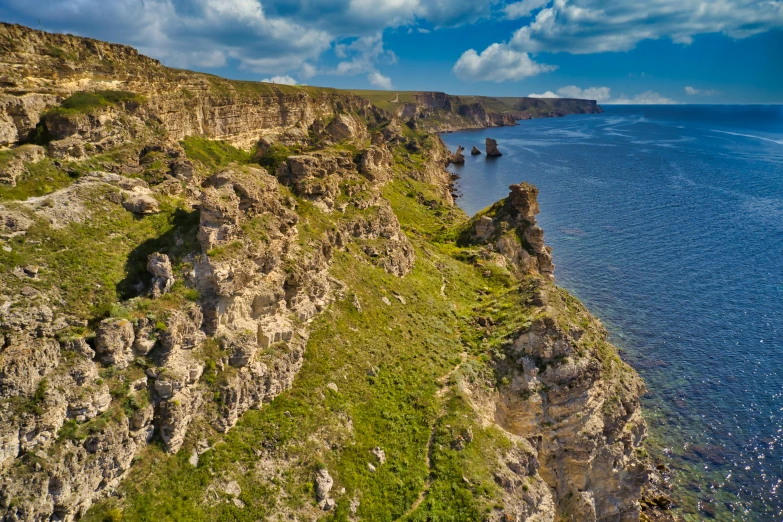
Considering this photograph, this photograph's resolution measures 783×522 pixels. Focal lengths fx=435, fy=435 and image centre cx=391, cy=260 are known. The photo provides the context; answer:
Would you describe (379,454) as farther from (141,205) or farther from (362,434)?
(141,205)

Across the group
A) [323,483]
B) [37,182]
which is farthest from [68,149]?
[323,483]

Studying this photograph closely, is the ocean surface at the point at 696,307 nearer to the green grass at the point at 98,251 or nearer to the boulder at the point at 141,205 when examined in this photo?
the green grass at the point at 98,251

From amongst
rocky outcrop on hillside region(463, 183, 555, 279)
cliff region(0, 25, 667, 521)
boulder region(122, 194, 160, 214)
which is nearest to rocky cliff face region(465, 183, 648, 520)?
cliff region(0, 25, 667, 521)

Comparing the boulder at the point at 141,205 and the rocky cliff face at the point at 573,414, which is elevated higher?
the boulder at the point at 141,205

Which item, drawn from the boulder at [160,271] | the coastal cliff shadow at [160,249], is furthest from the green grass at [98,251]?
the boulder at [160,271]

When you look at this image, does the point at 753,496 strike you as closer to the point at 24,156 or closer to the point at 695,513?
the point at 695,513

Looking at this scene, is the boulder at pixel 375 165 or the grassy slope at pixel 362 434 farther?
the boulder at pixel 375 165

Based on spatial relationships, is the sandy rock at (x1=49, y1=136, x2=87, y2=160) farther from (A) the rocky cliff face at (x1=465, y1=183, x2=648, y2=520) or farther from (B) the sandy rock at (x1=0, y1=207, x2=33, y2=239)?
(A) the rocky cliff face at (x1=465, y1=183, x2=648, y2=520)

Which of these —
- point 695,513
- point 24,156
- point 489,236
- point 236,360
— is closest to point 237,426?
point 236,360

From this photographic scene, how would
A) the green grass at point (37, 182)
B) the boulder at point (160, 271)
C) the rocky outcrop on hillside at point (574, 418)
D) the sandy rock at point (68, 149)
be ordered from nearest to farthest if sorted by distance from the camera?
1. the boulder at point (160, 271)
2. the green grass at point (37, 182)
3. the rocky outcrop on hillside at point (574, 418)
4. the sandy rock at point (68, 149)
